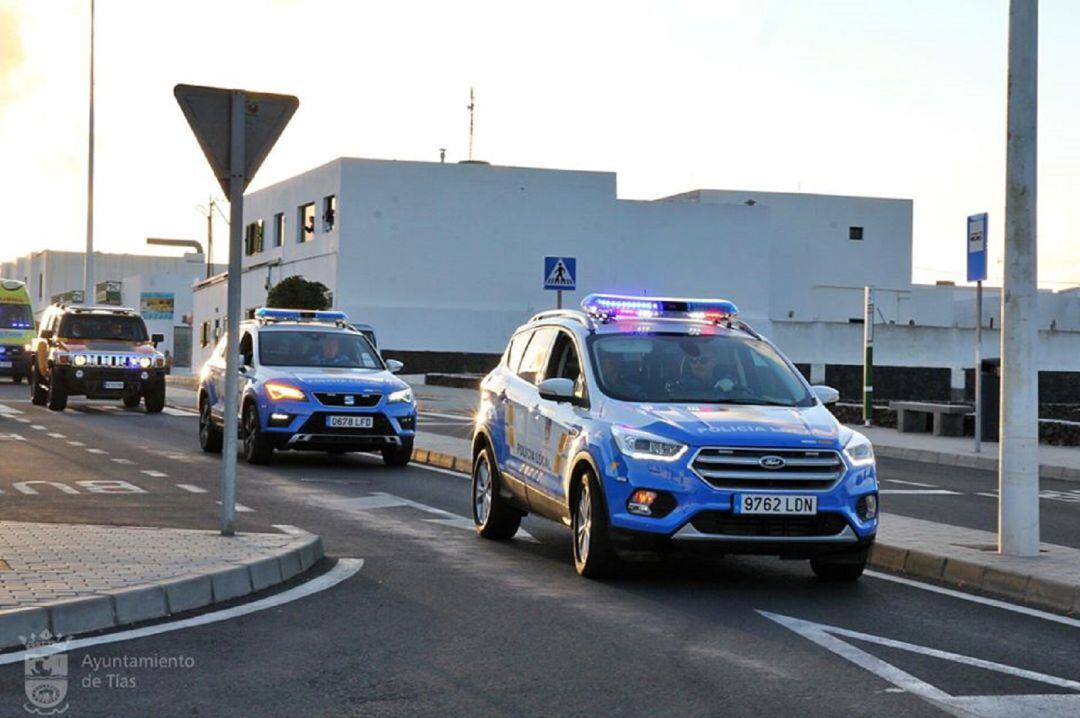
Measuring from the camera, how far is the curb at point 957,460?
20.8 metres

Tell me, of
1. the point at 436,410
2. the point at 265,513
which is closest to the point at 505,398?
the point at 265,513

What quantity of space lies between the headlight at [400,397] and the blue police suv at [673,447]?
6.96 meters

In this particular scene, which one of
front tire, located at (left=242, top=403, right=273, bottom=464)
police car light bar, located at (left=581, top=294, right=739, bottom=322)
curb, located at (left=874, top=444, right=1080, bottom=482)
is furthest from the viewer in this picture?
Result: curb, located at (left=874, top=444, right=1080, bottom=482)

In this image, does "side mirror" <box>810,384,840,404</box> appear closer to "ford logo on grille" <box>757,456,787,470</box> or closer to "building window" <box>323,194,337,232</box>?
"ford logo on grille" <box>757,456,787,470</box>

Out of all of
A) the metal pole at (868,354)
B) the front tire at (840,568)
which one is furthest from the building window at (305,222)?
the front tire at (840,568)

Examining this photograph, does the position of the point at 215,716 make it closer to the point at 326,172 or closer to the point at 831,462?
the point at 831,462

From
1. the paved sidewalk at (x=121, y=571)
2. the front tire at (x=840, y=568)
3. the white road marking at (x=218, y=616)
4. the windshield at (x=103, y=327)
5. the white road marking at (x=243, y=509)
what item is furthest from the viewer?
the windshield at (x=103, y=327)

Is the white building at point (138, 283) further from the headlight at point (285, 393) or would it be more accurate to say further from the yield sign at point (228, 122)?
the yield sign at point (228, 122)

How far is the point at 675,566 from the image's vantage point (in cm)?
1120

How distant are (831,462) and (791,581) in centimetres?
109

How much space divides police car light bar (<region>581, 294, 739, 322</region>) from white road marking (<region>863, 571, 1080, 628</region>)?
7.32 feet

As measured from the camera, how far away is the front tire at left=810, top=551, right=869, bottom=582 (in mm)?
10344
